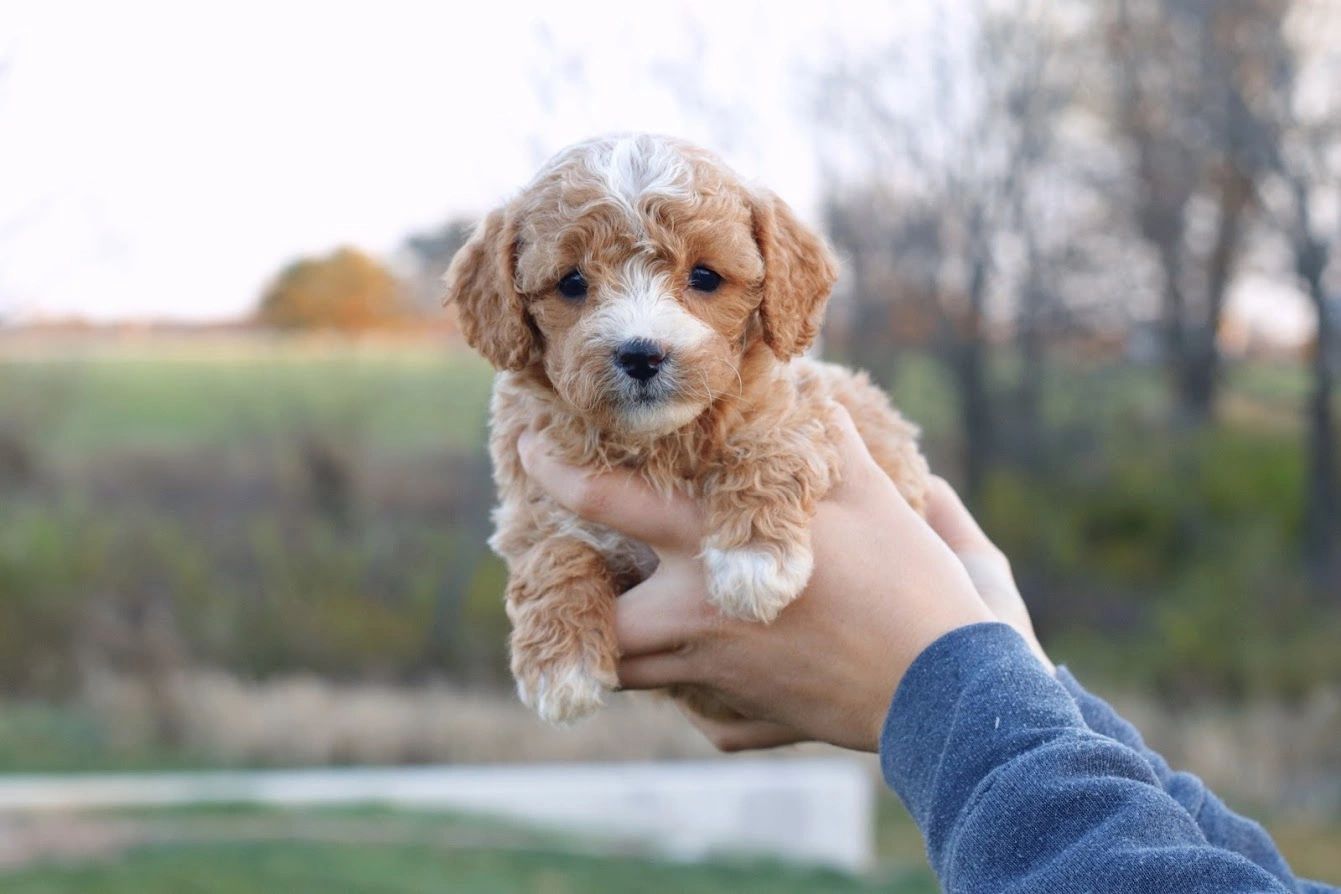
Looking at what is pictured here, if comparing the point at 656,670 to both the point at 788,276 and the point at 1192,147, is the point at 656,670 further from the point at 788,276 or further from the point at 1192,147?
the point at 1192,147

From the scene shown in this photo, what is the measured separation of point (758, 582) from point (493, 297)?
1030 millimetres

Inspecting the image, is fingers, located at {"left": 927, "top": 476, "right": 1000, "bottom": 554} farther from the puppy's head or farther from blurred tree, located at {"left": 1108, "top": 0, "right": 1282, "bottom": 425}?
blurred tree, located at {"left": 1108, "top": 0, "right": 1282, "bottom": 425}

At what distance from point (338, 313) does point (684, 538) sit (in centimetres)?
1422

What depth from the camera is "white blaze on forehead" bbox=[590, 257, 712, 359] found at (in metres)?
3.06

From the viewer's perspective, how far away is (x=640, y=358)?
9.99ft

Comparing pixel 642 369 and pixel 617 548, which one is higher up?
pixel 642 369

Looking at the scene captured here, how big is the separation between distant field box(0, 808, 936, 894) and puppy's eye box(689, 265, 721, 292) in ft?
21.9

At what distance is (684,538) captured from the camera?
3287 millimetres

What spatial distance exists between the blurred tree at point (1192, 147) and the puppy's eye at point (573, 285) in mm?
13967

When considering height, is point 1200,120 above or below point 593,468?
above

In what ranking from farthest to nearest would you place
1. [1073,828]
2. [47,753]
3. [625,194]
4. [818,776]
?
[47,753] < [818,776] < [625,194] < [1073,828]

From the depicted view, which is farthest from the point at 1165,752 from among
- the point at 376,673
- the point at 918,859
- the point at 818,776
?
the point at 376,673

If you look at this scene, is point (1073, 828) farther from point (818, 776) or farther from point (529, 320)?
point (818, 776)

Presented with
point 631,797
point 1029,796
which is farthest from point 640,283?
point 631,797
